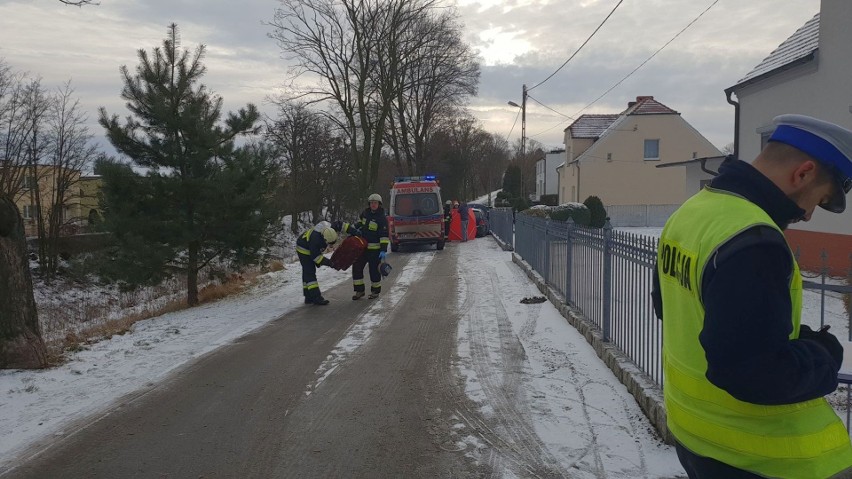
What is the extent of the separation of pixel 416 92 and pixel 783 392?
1650 inches

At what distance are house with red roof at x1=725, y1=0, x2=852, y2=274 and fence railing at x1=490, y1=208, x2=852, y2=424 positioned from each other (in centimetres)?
456

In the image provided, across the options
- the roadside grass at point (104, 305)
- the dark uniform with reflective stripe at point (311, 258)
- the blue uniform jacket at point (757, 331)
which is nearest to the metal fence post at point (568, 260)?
the dark uniform with reflective stripe at point (311, 258)

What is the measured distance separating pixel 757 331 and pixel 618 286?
515cm

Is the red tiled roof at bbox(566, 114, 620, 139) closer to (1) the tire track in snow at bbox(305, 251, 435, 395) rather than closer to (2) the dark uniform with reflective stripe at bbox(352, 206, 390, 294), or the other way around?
(1) the tire track in snow at bbox(305, 251, 435, 395)

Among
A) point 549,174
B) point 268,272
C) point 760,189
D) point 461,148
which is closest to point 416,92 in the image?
point 461,148

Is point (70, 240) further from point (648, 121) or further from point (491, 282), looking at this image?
point (648, 121)

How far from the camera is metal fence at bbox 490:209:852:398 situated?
5.48 m

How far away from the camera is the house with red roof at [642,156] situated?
4075cm

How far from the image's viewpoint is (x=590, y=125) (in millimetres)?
46031

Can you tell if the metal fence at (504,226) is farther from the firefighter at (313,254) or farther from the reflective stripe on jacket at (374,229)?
the firefighter at (313,254)

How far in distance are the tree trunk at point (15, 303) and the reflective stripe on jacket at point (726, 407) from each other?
726 cm

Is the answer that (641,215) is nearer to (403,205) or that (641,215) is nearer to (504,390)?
(403,205)

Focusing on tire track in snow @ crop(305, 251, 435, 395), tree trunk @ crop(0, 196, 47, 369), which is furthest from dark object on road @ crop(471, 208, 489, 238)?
tree trunk @ crop(0, 196, 47, 369)

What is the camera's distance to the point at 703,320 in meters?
1.97
